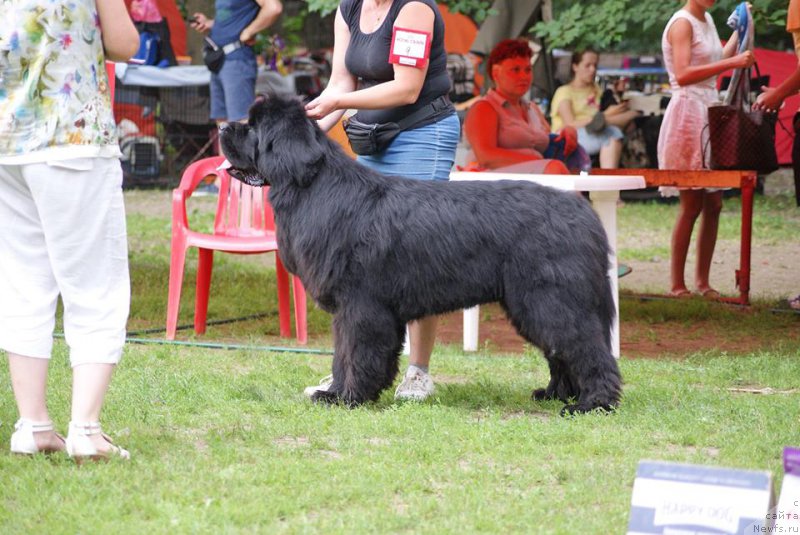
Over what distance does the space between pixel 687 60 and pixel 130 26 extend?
5.04m

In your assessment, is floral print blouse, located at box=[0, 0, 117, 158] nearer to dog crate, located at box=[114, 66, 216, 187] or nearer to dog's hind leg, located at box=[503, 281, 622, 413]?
dog's hind leg, located at box=[503, 281, 622, 413]

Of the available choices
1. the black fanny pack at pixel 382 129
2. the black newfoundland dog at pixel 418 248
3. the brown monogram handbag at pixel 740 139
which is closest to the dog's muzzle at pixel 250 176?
the black newfoundland dog at pixel 418 248

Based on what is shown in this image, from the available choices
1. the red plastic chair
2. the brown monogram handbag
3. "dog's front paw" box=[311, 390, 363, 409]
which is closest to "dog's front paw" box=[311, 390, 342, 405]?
"dog's front paw" box=[311, 390, 363, 409]

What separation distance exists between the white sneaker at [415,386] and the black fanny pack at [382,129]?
1.02 meters

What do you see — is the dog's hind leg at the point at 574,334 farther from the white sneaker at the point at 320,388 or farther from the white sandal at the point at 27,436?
the white sandal at the point at 27,436

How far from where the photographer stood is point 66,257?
3566 mm

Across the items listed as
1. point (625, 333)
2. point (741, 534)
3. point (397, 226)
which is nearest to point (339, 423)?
point (397, 226)

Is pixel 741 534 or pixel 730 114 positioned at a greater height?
pixel 730 114

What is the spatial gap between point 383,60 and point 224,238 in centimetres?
226

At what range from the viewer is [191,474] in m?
3.64

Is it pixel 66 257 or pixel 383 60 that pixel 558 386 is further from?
pixel 66 257

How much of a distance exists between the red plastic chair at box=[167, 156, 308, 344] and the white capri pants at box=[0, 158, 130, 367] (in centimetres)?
268

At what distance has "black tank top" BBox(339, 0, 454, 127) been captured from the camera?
4.77 meters

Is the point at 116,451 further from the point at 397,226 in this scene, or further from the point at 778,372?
the point at 778,372
